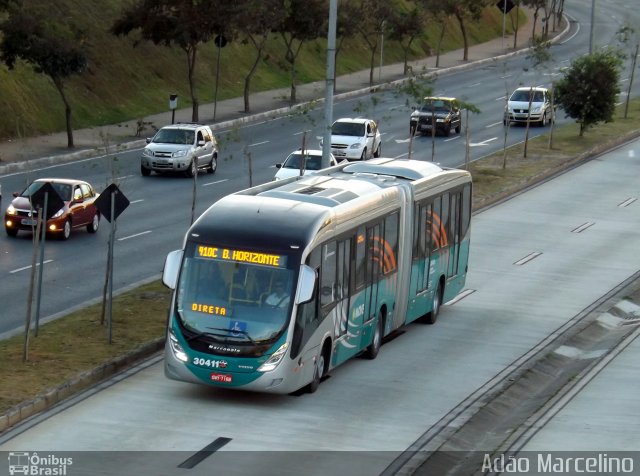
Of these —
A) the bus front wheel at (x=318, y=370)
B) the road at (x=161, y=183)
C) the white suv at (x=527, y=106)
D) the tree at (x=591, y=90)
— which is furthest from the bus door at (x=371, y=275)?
the white suv at (x=527, y=106)

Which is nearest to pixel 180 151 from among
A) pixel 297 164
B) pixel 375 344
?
pixel 297 164

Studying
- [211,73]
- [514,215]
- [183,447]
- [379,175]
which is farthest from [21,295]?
[211,73]

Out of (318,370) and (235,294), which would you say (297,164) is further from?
(235,294)

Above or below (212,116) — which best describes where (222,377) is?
above

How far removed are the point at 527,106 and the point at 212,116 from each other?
1390cm

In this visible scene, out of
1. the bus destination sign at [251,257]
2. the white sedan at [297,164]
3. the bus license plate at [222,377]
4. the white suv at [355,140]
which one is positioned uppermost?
the bus destination sign at [251,257]

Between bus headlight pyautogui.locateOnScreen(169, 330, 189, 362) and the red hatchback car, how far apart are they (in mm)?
14854

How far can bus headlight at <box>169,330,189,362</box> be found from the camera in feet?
63.6

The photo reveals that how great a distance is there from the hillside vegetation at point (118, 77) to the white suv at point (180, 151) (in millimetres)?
4335

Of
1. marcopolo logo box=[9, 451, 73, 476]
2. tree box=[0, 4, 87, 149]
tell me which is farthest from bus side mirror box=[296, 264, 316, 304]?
tree box=[0, 4, 87, 149]

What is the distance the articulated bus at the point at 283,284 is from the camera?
19.2 metres

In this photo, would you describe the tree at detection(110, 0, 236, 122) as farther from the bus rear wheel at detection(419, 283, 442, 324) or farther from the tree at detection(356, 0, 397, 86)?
the bus rear wheel at detection(419, 283, 442, 324)

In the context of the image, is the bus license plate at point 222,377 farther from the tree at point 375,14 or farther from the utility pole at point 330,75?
the tree at point 375,14

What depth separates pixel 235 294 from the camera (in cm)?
1944
